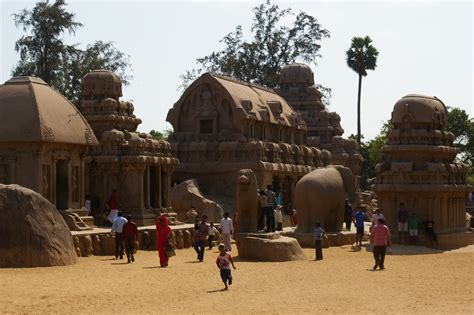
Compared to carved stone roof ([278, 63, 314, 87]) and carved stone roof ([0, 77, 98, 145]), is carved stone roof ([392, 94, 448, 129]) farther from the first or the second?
carved stone roof ([278, 63, 314, 87])

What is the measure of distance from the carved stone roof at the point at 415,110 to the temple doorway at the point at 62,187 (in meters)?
12.2

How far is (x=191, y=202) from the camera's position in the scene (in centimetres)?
3884

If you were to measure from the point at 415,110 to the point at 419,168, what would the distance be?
2.15m

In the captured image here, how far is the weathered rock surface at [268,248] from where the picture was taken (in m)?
25.7

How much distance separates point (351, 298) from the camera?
18016 mm

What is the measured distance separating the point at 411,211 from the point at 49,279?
55.6ft

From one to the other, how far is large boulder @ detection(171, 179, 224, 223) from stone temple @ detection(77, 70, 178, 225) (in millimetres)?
1713

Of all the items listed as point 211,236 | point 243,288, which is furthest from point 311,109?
point 243,288

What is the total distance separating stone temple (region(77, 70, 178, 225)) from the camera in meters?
34.8

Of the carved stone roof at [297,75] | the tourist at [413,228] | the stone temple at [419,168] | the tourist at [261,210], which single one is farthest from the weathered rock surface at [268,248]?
the carved stone roof at [297,75]

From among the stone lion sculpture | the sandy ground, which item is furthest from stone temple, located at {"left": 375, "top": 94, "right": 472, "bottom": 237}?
the stone lion sculpture

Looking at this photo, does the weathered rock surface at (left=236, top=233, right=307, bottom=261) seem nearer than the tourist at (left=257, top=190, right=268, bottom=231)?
Yes

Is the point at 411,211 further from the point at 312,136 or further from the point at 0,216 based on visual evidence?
the point at 312,136

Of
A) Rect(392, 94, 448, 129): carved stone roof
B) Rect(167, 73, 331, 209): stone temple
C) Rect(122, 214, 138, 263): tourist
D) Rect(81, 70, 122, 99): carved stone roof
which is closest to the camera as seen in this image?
Rect(122, 214, 138, 263): tourist
